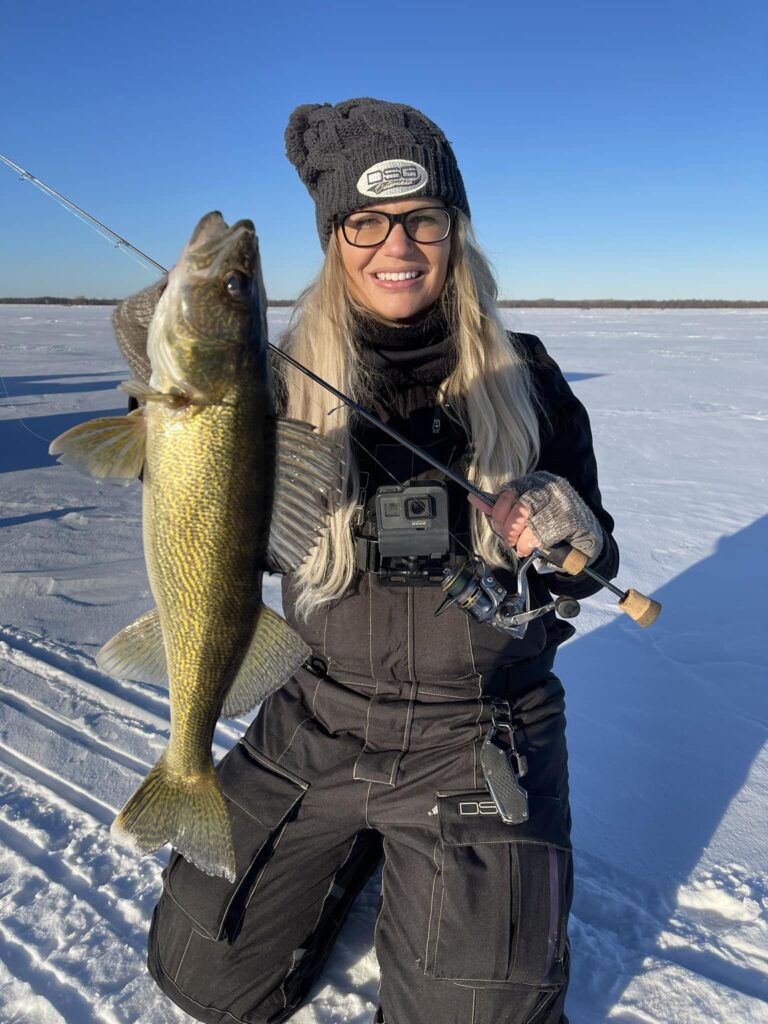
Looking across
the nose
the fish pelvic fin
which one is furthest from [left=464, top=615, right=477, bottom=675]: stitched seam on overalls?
the nose

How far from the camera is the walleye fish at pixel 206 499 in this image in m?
1.56

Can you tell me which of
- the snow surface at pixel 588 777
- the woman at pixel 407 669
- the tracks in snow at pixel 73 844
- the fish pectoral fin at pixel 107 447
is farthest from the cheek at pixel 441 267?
the tracks in snow at pixel 73 844

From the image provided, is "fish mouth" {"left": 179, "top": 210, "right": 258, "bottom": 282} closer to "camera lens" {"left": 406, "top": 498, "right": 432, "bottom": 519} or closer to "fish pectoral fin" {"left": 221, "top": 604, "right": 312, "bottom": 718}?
"fish pectoral fin" {"left": 221, "top": 604, "right": 312, "bottom": 718}

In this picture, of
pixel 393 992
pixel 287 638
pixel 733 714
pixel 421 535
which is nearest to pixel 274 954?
pixel 393 992

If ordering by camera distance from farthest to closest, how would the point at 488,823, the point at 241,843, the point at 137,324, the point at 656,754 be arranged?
the point at 656,754 → the point at 241,843 → the point at 488,823 → the point at 137,324

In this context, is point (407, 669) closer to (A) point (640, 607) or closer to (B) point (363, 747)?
(B) point (363, 747)

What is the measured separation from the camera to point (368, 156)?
2.59 m

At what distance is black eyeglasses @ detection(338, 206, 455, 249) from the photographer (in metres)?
2.62

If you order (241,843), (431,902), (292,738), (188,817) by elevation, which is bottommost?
(241,843)

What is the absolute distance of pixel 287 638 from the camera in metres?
1.82

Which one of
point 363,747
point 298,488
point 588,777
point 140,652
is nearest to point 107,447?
point 298,488

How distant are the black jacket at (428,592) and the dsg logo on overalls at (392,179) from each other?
0.60 metres

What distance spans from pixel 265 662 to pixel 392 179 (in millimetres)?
1790

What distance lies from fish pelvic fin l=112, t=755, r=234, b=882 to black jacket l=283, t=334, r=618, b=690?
72 cm
